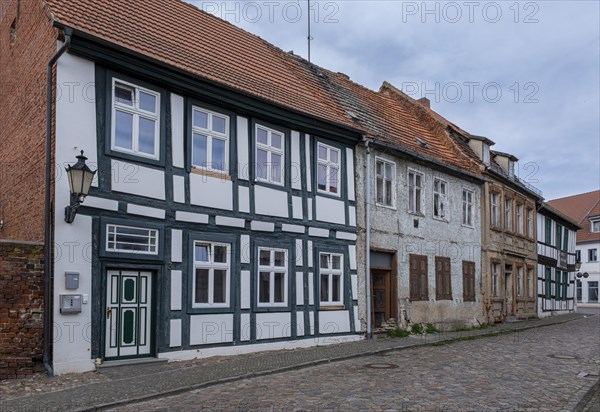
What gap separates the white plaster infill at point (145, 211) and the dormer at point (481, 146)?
16.0 meters

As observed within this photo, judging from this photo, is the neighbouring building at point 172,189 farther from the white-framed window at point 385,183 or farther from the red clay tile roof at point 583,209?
the red clay tile roof at point 583,209

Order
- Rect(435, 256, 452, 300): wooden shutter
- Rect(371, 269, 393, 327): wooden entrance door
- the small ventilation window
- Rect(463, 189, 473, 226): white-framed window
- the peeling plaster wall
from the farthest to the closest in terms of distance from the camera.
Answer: Rect(463, 189, 473, 226): white-framed window
Rect(435, 256, 452, 300): wooden shutter
Rect(371, 269, 393, 327): wooden entrance door
the peeling plaster wall
the small ventilation window

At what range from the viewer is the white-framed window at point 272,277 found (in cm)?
1448

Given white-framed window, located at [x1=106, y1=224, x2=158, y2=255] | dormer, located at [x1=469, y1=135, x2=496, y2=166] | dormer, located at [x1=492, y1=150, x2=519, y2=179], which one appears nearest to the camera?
white-framed window, located at [x1=106, y1=224, x2=158, y2=255]

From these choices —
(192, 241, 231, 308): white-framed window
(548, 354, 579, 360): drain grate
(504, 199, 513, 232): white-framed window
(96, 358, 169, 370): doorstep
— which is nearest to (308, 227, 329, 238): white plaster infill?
(192, 241, 231, 308): white-framed window

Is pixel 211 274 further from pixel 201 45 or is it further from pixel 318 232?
pixel 201 45

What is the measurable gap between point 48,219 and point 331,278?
25.5 feet

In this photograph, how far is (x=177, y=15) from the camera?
16.6 metres

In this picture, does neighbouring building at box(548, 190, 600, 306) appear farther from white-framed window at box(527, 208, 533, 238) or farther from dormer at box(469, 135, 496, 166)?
dormer at box(469, 135, 496, 166)

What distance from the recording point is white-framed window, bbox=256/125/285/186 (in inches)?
580

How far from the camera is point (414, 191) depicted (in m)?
20.0

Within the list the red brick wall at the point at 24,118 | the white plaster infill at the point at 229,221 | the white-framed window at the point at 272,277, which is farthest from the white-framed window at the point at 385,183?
the red brick wall at the point at 24,118

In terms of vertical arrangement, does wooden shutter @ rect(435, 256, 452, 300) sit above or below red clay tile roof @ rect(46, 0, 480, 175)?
below

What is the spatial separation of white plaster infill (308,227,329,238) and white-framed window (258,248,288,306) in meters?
0.99
